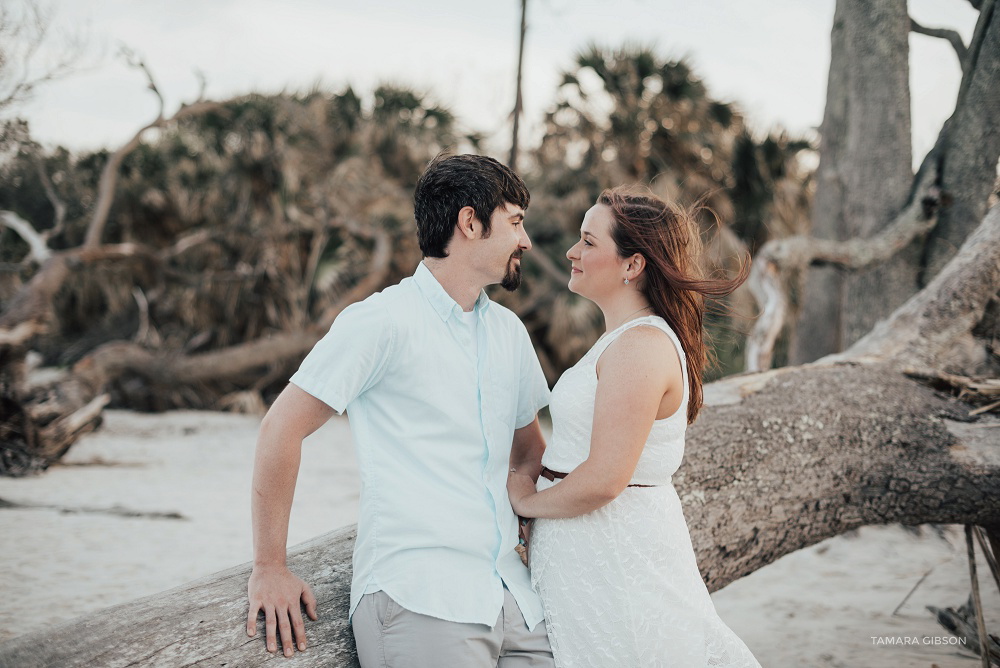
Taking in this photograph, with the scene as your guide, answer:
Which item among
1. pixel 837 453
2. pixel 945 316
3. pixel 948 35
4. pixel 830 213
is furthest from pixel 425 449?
Answer: pixel 948 35

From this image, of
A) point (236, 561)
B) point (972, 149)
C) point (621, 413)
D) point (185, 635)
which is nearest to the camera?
point (185, 635)

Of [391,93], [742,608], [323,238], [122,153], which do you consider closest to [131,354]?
[122,153]

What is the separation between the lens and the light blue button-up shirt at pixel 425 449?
1.69 m

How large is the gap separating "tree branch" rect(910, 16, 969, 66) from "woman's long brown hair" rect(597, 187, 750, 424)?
4.31 meters

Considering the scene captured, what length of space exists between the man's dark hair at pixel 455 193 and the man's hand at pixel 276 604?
93cm

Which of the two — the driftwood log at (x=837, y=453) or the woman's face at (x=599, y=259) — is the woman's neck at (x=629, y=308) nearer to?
the woman's face at (x=599, y=259)

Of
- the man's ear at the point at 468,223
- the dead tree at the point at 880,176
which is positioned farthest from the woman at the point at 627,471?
the dead tree at the point at 880,176

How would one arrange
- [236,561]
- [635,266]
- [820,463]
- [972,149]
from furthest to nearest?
[972,149] < [236,561] < [820,463] < [635,266]

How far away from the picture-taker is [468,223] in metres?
1.92

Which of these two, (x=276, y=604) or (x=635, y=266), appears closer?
(x=276, y=604)

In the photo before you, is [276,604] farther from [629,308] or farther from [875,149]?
[875,149]

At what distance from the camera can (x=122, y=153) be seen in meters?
8.84

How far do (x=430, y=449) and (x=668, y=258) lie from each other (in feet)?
2.79

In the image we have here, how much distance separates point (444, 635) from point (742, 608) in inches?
132
